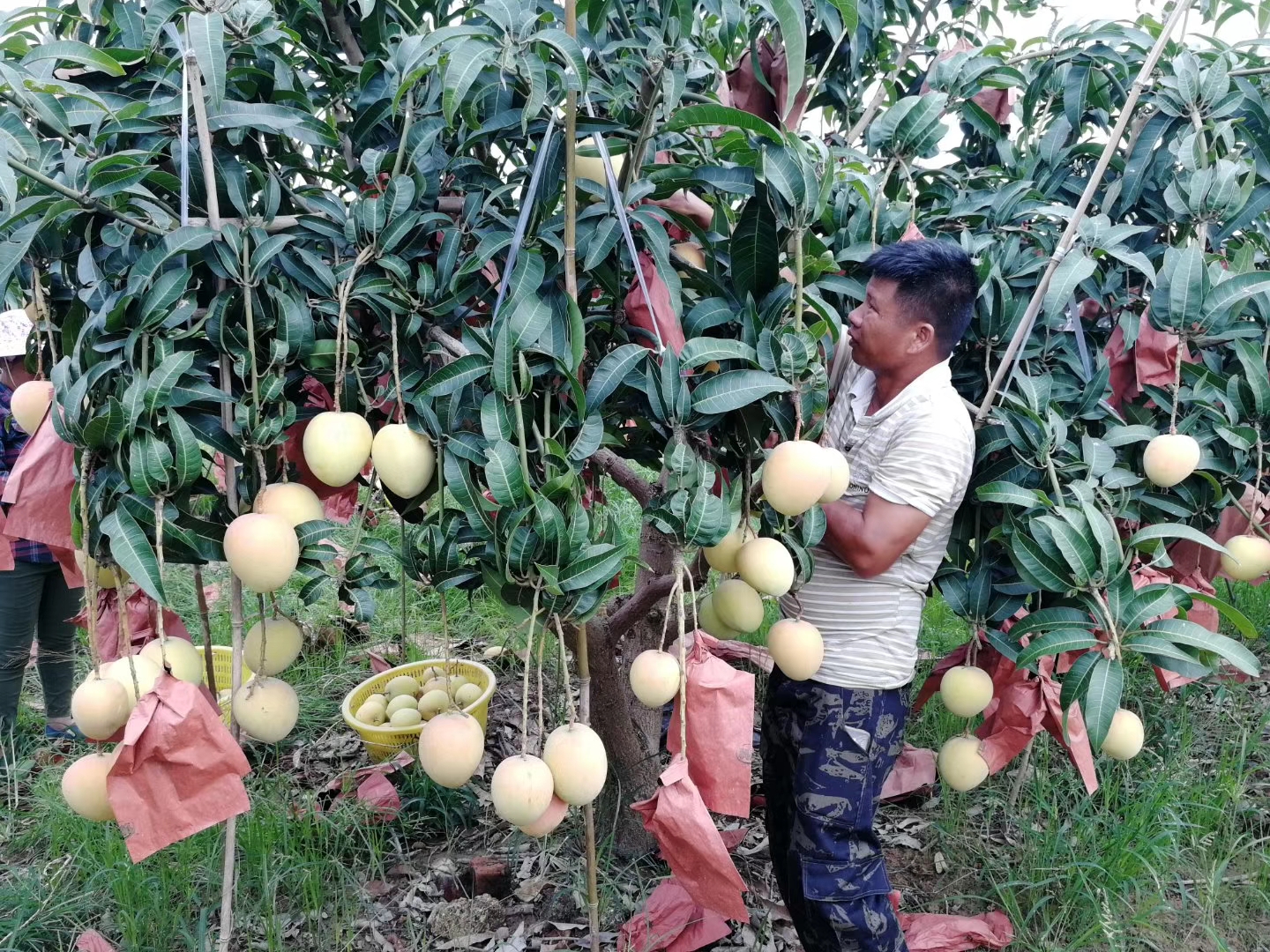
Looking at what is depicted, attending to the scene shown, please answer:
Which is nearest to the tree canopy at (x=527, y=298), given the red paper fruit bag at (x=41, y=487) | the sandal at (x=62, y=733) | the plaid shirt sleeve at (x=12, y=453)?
the red paper fruit bag at (x=41, y=487)

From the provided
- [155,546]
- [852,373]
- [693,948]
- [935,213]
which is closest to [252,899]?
[693,948]

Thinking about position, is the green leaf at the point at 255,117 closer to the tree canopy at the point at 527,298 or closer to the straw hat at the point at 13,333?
the tree canopy at the point at 527,298

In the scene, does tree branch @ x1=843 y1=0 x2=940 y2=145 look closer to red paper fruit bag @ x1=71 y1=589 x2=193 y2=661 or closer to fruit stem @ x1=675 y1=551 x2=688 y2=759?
fruit stem @ x1=675 y1=551 x2=688 y2=759

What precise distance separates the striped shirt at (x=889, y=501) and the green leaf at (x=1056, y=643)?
0.29 m

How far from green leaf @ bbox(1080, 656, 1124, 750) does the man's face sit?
621 mm

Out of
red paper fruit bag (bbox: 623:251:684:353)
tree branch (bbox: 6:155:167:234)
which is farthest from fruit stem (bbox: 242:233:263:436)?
red paper fruit bag (bbox: 623:251:684:353)

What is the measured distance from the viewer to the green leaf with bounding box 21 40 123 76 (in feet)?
4.00

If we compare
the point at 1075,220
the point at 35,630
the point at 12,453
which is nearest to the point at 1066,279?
the point at 1075,220

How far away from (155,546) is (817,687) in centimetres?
118

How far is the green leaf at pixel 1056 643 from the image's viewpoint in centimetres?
139

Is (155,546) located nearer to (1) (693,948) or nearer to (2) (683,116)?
(2) (683,116)

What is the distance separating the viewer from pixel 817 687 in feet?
5.80

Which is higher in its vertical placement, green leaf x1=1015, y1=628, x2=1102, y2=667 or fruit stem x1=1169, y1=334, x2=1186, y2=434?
fruit stem x1=1169, y1=334, x2=1186, y2=434

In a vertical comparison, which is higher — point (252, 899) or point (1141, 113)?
point (1141, 113)
